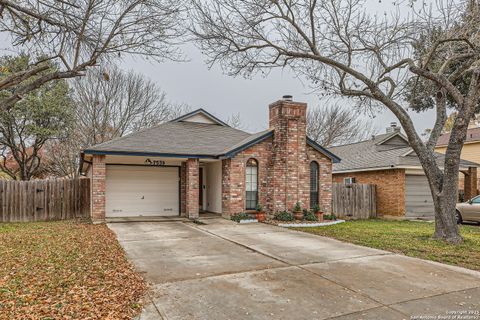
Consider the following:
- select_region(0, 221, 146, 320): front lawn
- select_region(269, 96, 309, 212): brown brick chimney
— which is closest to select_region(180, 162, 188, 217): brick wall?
select_region(269, 96, 309, 212): brown brick chimney

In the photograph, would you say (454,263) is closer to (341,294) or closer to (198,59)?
(341,294)

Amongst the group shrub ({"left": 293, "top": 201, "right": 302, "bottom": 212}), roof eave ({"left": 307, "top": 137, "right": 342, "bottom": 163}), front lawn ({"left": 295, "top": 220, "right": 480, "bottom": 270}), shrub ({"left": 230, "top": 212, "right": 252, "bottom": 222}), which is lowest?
front lawn ({"left": 295, "top": 220, "right": 480, "bottom": 270})

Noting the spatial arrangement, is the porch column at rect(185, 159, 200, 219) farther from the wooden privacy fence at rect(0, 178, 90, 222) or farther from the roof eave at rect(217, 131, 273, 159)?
the wooden privacy fence at rect(0, 178, 90, 222)

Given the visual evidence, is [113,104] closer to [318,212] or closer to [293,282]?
[318,212]

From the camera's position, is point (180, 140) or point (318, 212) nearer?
point (318, 212)

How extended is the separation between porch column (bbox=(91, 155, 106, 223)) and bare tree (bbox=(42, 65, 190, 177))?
10785 mm

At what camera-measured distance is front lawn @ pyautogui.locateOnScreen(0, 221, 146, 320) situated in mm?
4180

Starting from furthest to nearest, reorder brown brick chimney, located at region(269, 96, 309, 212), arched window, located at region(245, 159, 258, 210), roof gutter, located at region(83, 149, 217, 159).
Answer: arched window, located at region(245, 159, 258, 210), brown brick chimney, located at region(269, 96, 309, 212), roof gutter, located at region(83, 149, 217, 159)

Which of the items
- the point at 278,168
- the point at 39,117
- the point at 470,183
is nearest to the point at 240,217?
the point at 278,168

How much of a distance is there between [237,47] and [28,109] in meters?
14.4

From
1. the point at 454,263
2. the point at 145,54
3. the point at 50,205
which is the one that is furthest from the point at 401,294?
the point at 50,205

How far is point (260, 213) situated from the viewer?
13484mm

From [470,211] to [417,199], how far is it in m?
2.91

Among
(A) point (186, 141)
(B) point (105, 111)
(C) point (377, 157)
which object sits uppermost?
(B) point (105, 111)
